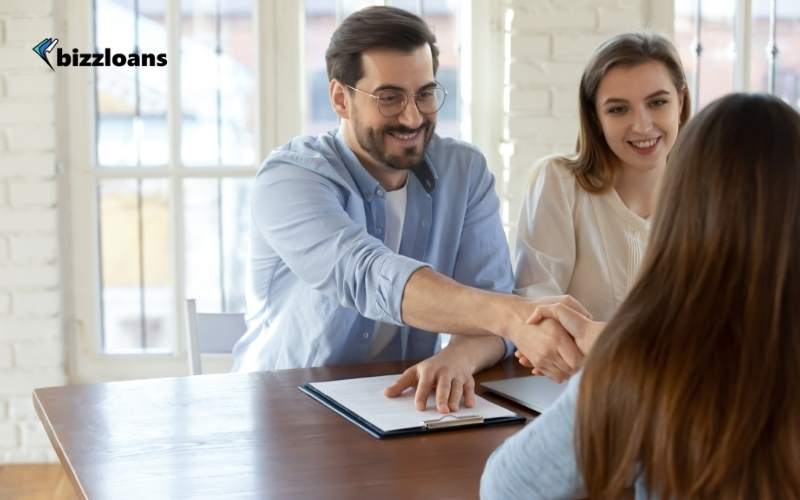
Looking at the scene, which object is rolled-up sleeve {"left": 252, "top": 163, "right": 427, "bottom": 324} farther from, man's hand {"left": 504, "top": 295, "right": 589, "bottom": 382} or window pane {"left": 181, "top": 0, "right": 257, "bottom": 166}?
window pane {"left": 181, "top": 0, "right": 257, "bottom": 166}

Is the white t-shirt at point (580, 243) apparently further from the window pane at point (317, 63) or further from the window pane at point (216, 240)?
the window pane at point (216, 240)

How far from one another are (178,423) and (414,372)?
0.39m

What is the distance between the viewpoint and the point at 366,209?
91.1 inches

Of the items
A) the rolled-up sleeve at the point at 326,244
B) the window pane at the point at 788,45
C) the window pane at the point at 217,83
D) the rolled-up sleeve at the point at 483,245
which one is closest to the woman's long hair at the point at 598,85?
the rolled-up sleeve at the point at 483,245

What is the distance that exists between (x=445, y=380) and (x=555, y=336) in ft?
0.62

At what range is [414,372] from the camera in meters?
1.78

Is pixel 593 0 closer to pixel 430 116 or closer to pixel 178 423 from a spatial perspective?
pixel 430 116

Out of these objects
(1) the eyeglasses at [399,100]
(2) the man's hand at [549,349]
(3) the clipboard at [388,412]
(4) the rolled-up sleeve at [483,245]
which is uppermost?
(1) the eyeglasses at [399,100]

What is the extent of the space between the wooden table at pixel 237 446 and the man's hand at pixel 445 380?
8 centimetres

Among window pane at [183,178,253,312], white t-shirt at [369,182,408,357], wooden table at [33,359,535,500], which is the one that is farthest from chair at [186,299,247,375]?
window pane at [183,178,253,312]

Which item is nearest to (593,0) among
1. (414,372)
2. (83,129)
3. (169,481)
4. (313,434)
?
(83,129)

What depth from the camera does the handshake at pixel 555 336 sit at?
67.9 inches

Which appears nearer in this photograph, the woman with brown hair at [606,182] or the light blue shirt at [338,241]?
the light blue shirt at [338,241]

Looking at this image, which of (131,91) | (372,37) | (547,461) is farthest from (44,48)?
(547,461)
